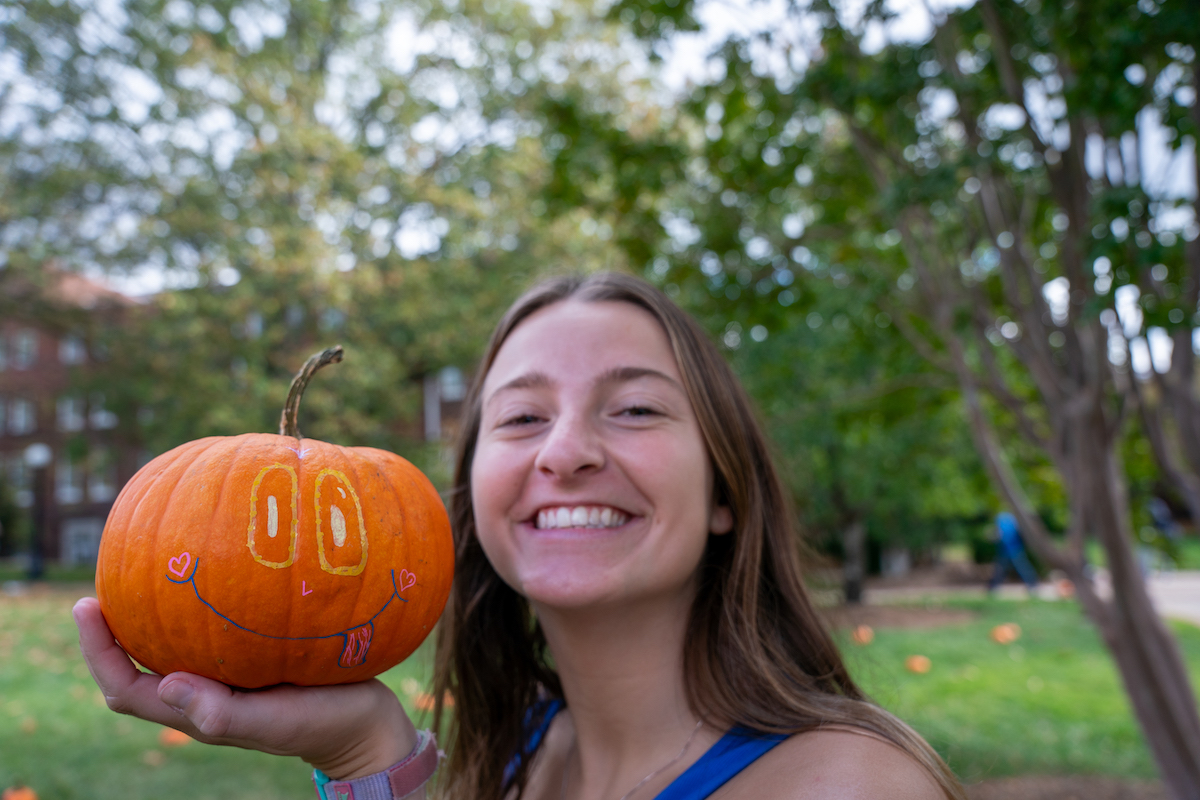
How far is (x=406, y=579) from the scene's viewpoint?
1467 mm

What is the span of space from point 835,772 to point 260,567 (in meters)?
1.07

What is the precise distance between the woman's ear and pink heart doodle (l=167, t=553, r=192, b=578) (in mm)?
1184

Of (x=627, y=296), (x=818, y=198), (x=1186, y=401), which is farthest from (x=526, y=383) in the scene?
(x=818, y=198)

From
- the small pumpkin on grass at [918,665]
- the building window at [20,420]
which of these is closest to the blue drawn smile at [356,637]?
the small pumpkin on grass at [918,665]

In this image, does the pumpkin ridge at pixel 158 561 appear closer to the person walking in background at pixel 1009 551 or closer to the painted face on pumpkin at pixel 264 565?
the painted face on pumpkin at pixel 264 565

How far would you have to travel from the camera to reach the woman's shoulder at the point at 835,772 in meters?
1.42

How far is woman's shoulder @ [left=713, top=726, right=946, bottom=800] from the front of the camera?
1.42m

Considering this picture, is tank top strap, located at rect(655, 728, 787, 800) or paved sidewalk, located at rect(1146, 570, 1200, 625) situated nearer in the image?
tank top strap, located at rect(655, 728, 787, 800)

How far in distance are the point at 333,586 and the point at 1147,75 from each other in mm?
3336

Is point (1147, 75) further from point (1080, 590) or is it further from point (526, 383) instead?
point (526, 383)

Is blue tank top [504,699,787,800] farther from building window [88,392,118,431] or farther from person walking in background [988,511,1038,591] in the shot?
building window [88,392,118,431]

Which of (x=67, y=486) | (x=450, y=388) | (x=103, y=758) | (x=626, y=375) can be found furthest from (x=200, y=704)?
(x=67, y=486)

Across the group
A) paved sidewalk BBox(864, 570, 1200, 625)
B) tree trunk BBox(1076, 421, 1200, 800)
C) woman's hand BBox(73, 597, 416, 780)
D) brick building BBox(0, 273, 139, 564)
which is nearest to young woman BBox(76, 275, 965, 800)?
woman's hand BBox(73, 597, 416, 780)

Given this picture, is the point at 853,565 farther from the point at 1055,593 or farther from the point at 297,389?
the point at 297,389
